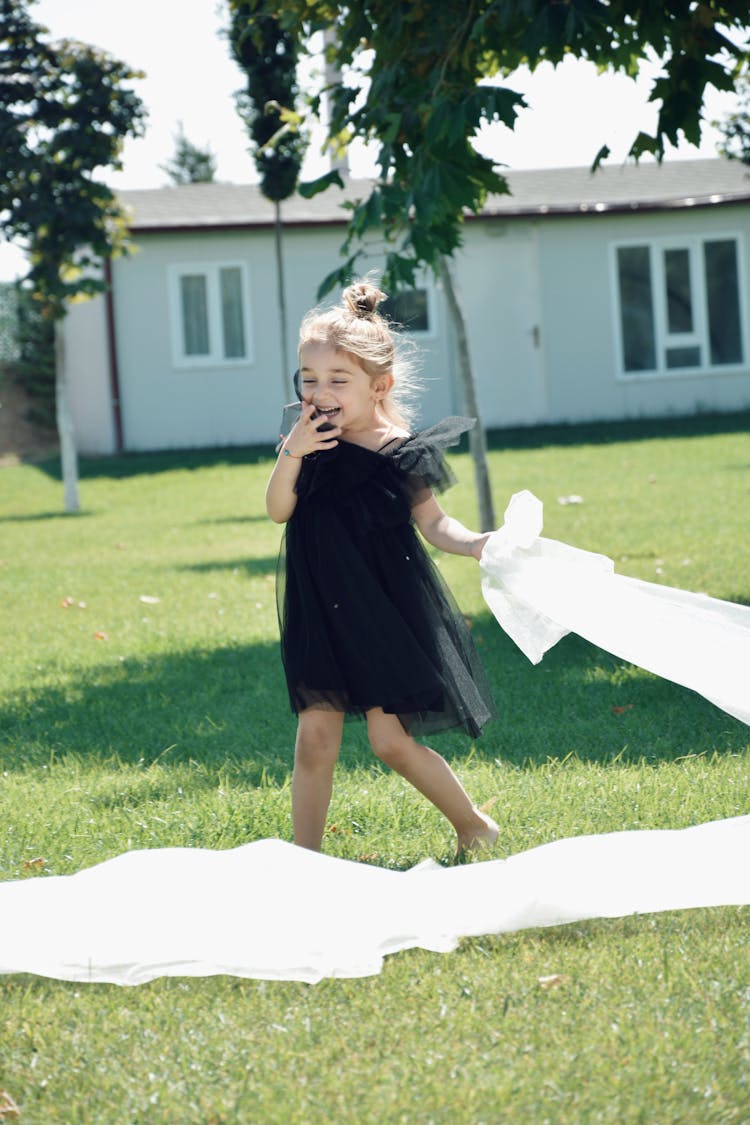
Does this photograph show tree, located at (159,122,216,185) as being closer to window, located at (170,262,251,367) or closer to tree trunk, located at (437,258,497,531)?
window, located at (170,262,251,367)

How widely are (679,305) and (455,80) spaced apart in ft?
60.5

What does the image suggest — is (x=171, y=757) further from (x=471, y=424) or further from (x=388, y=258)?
(x=388, y=258)

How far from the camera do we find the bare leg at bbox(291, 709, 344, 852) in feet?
12.7

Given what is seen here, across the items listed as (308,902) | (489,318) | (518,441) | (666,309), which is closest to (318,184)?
(308,902)

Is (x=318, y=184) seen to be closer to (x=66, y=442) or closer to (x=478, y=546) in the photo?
(x=478, y=546)

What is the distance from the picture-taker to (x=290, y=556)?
396 cm

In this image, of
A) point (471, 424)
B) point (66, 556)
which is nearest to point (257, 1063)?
point (471, 424)

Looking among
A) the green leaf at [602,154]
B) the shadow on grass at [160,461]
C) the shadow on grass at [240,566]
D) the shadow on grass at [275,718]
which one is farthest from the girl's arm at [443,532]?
the shadow on grass at [160,461]

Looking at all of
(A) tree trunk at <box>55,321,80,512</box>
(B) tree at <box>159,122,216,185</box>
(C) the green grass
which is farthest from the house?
(B) tree at <box>159,122,216,185</box>

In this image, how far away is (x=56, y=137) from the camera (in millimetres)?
16031

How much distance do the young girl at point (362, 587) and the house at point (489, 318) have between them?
19756 millimetres

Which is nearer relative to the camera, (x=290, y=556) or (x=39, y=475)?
(x=290, y=556)

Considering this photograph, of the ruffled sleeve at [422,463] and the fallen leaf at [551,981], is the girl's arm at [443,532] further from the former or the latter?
the fallen leaf at [551,981]

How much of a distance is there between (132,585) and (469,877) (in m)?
7.19
